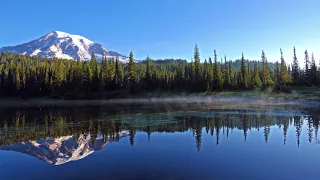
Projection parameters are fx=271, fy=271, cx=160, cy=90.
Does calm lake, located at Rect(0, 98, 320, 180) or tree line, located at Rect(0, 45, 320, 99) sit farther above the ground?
tree line, located at Rect(0, 45, 320, 99)

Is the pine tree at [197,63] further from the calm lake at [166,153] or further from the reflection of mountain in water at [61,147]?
the reflection of mountain in water at [61,147]

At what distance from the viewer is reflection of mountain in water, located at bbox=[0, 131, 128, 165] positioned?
19.0m

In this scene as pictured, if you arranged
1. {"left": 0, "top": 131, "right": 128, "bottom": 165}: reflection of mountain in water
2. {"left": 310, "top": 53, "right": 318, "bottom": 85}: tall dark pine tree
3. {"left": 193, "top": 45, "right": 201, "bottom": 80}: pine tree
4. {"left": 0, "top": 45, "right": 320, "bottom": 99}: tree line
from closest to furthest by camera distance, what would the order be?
{"left": 0, "top": 131, "right": 128, "bottom": 165}: reflection of mountain in water < {"left": 310, "top": 53, "right": 318, "bottom": 85}: tall dark pine tree < {"left": 0, "top": 45, "right": 320, "bottom": 99}: tree line < {"left": 193, "top": 45, "right": 201, "bottom": 80}: pine tree

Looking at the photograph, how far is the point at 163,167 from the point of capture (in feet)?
50.8

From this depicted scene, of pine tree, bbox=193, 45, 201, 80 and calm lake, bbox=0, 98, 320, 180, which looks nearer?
calm lake, bbox=0, 98, 320, 180

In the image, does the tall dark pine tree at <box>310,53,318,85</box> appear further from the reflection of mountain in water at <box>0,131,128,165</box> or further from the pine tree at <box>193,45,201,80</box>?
the reflection of mountain in water at <box>0,131,128,165</box>

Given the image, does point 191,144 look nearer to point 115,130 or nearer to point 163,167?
point 163,167

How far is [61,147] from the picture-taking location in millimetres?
22500

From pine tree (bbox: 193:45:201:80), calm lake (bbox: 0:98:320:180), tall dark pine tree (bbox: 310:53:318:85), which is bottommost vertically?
calm lake (bbox: 0:98:320:180)

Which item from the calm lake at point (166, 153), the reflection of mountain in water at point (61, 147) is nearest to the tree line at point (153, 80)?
the calm lake at point (166, 153)

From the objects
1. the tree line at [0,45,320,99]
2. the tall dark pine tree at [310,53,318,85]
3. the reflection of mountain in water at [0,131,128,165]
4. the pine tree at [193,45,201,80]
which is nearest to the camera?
the reflection of mountain in water at [0,131,128,165]

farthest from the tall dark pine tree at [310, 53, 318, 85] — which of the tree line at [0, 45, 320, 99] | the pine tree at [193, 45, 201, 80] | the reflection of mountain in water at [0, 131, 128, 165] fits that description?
the reflection of mountain in water at [0, 131, 128, 165]

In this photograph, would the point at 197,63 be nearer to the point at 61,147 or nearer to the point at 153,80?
the point at 153,80

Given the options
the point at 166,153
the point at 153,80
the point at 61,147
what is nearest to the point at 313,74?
the point at 153,80
